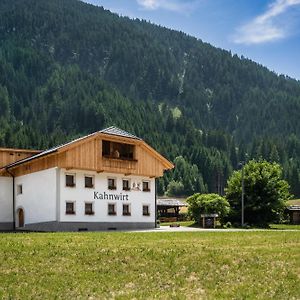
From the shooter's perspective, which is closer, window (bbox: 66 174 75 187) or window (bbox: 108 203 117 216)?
window (bbox: 66 174 75 187)

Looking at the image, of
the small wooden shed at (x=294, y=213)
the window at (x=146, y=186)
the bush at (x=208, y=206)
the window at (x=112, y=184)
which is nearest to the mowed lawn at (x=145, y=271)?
the window at (x=112, y=184)

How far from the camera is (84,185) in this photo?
49.3m

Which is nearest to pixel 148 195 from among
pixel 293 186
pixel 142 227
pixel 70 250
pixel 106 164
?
pixel 142 227

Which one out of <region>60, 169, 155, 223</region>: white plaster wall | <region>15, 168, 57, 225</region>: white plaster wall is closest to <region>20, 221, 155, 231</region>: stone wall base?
<region>60, 169, 155, 223</region>: white plaster wall

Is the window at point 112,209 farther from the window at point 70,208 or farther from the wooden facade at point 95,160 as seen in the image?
the window at point 70,208

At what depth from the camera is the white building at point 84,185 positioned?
47.2 meters

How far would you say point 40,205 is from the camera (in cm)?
4872

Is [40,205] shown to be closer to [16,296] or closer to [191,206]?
[191,206]

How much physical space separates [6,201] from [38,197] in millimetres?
4509

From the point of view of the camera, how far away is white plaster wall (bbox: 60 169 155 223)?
47.6 metres

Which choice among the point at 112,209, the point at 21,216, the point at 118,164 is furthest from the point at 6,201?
the point at 118,164

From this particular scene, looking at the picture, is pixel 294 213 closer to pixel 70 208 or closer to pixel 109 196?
pixel 109 196

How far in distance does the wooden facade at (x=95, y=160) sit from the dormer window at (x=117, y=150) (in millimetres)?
177

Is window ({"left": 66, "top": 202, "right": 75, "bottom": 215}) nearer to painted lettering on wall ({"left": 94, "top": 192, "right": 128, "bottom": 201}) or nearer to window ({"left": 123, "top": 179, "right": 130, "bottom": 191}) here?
painted lettering on wall ({"left": 94, "top": 192, "right": 128, "bottom": 201})
